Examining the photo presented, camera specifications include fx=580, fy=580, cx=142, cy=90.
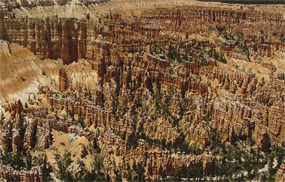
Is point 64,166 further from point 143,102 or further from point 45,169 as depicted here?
point 143,102

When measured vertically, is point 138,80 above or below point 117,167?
above

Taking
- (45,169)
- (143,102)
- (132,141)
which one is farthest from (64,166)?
(143,102)

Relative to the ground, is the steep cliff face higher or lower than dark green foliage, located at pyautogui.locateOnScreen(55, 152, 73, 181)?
higher

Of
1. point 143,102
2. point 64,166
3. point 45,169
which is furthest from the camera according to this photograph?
point 143,102

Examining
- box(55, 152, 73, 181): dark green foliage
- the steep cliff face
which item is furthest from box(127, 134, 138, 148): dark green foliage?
box(55, 152, 73, 181): dark green foliage

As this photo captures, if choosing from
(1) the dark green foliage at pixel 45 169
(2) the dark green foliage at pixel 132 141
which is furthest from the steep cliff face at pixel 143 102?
(1) the dark green foliage at pixel 45 169

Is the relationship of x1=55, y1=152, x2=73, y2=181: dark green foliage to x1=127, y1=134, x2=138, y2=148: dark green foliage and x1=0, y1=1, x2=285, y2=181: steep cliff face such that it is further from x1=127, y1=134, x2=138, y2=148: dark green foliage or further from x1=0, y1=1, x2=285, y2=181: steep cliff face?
x1=127, y1=134, x2=138, y2=148: dark green foliage

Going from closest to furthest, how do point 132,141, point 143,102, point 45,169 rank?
point 45,169 → point 132,141 → point 143,102

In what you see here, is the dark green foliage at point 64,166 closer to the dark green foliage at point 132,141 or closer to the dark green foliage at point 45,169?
the dark green foliage at point 45,169

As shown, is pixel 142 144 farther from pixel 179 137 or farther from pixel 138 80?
pixel 138 80

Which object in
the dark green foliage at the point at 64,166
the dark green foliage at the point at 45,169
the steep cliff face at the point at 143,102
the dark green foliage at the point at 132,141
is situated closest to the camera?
the dark green foliage at the point at 45,169

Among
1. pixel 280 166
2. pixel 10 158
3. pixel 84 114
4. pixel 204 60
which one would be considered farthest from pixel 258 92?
pixel 10 158
